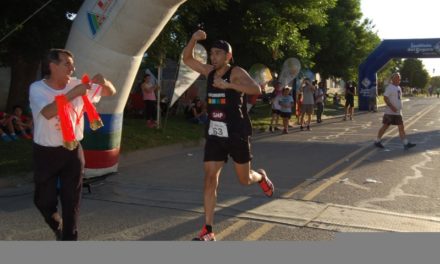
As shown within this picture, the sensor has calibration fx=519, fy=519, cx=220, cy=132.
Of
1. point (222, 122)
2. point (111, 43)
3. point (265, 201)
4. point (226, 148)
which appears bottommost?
point (265, 201)

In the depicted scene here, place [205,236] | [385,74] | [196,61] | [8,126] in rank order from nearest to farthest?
[205,236], [196,61], [8,126], [385,74]

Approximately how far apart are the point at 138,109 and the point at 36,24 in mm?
8590

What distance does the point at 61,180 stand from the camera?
14.3 ft

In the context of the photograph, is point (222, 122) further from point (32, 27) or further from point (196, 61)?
point (32, 27)

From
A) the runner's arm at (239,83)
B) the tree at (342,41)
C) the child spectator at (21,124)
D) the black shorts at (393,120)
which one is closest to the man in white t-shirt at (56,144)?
the runner's arm at (239,83)

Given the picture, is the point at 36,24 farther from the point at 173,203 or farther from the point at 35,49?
the point at 173,203

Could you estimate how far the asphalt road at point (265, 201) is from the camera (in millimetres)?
5512

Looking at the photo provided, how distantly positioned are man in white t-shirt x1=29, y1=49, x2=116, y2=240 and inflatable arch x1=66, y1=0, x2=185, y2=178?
3481 mm

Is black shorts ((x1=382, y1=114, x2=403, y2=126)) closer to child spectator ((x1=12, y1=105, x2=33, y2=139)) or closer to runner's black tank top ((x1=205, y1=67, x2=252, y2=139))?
runner's black tank top ((x1=205, y1=67, x2=252, y2=139))

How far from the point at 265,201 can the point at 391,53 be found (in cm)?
2884

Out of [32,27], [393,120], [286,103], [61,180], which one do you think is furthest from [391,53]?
[61,180]

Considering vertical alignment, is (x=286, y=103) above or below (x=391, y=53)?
below

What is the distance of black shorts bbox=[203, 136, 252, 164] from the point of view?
16.9ft

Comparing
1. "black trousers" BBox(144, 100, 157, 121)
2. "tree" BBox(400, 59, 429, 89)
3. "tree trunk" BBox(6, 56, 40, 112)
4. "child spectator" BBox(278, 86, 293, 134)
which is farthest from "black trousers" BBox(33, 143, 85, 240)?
"tree" BBox(400, 59, 429, 89)
